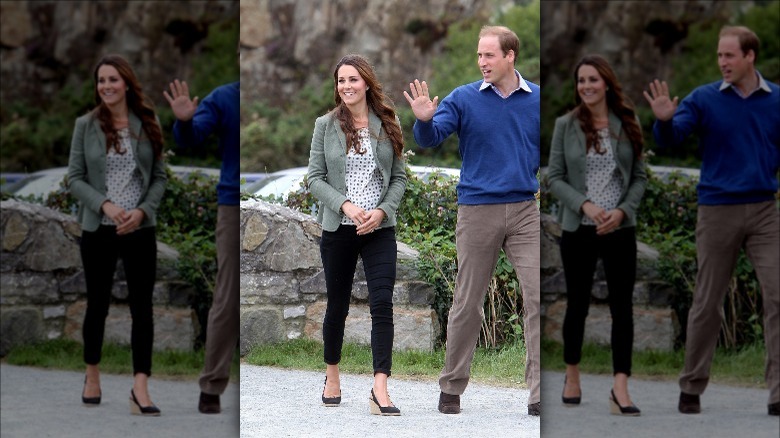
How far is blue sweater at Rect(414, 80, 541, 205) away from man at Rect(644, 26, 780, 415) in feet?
4.09

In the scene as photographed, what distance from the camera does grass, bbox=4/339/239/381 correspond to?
2730 mm

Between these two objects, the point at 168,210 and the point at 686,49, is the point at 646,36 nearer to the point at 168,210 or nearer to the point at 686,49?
the point at 686,49

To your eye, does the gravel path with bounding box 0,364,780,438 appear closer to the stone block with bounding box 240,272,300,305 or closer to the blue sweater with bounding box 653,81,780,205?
the stone block with bounding box 240,272,300,305

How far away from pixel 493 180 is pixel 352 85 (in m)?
0.66

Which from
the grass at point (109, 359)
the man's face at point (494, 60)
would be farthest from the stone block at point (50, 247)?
the man's face at point (494, 60)

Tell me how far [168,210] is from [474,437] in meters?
1.62

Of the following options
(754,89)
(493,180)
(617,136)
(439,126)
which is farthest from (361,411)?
(754,89)

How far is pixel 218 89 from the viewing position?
8.79 feet

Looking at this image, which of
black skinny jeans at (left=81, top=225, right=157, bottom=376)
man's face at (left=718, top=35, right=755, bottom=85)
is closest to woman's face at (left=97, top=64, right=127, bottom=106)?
black skinny jeans at (left=81, top=225, right=157, bottom=376)

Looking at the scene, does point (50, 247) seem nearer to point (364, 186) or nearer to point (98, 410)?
point (98, 410)

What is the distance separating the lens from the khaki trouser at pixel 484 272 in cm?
380

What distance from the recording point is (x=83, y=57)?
9.14ft

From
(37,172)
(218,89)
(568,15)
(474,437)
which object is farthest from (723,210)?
(37,172)

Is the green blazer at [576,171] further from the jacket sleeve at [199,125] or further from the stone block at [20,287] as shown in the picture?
the stone block at [20,287]
